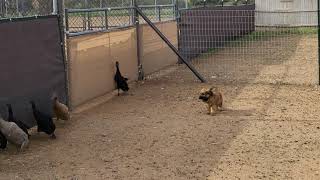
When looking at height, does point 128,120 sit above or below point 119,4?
below

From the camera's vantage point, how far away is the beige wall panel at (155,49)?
13027 millimetres

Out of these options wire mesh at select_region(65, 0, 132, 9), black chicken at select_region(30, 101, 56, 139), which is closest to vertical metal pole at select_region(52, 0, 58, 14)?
wire mesh at select_region(65, 0, 132, 9)

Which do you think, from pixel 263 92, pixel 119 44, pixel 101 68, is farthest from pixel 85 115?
pixel 263 92

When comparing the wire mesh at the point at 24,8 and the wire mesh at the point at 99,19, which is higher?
the wire mesh at the point at 24,8

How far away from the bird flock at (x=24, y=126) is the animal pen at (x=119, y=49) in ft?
0.69

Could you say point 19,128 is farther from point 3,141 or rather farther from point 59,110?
point 59,110

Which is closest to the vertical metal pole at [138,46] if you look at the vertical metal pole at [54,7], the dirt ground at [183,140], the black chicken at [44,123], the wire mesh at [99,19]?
the wire mesh at [99,19]

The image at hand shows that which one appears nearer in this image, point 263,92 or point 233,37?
point 263,92

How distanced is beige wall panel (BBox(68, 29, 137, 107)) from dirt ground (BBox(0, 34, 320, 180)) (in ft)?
1.38

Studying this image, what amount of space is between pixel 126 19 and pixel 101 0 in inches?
48.5

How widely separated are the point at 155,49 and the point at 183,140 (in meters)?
6.70

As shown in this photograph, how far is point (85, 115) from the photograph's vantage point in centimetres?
907

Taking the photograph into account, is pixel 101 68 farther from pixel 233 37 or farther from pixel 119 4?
pixel 233 37

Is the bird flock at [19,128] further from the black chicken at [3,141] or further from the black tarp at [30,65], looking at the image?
the black tarp at [30,65]
